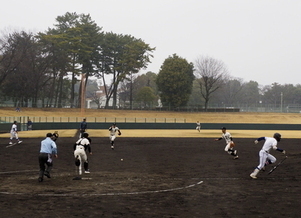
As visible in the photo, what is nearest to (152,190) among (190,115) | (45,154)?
(45,154)

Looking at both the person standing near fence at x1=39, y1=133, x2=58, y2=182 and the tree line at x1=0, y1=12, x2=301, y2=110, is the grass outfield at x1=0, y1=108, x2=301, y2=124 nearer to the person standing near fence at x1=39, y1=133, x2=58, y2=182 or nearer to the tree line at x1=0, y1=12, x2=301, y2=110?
the tree line at x1=0, y1=12, x2=301, y2=110

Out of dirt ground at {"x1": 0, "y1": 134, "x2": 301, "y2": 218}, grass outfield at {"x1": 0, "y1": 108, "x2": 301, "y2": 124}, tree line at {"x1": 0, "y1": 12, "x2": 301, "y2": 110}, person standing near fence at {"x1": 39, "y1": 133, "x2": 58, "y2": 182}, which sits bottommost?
dirt ground at {"x1": 0, "y1": 134, "x2": 301, "y2": 218}

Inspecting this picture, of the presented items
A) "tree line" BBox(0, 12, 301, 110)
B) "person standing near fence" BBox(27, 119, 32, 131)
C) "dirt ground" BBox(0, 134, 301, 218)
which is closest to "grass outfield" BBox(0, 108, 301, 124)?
"tree line" BBox(0, 12, 301, 110)

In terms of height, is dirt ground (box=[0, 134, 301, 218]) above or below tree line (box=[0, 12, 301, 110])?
below

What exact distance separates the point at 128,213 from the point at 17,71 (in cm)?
7859

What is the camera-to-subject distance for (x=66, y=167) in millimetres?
20125

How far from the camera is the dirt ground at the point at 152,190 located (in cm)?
1080

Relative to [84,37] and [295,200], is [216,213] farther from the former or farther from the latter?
[84,37]

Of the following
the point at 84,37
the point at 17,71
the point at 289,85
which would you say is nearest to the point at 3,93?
the point at 17,71

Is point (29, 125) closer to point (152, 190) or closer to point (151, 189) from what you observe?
point (151, 189)

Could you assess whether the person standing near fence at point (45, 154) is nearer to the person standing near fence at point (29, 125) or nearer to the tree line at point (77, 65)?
the person standing near fence at point (29, 125)

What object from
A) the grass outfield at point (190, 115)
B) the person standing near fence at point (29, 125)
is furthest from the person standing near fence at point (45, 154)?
the grass outfield at point (190, 115)

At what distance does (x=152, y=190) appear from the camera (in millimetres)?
13781

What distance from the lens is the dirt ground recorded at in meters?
10.8
